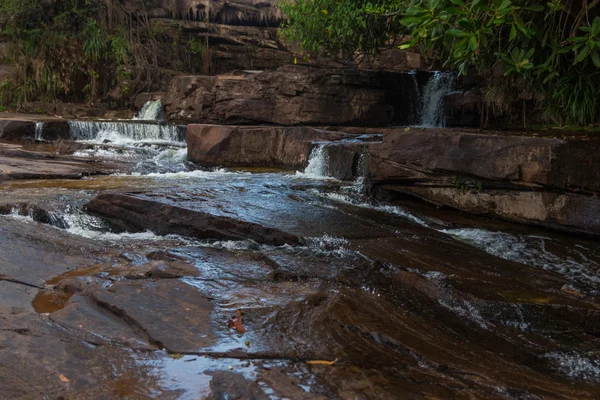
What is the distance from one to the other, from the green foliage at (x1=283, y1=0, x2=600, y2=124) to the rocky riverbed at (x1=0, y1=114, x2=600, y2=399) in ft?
5.92

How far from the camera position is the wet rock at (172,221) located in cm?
591

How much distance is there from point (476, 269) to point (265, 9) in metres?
17.3

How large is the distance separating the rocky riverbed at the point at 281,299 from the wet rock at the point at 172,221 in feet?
0.06

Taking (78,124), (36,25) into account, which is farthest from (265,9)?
(78,124)

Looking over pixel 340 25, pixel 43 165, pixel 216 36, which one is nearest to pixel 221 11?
pixel 216 36

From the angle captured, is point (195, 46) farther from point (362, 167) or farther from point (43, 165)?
point (362, 167)

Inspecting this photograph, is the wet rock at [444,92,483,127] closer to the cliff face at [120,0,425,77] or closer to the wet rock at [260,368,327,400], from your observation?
the cliff face at [120,0,425,77]

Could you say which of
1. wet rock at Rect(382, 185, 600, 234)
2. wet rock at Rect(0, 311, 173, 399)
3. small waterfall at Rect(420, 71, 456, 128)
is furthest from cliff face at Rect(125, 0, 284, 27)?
wet rock at Rect(0, 311, 173, 399)

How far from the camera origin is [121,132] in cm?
1335

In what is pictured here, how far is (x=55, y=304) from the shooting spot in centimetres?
379

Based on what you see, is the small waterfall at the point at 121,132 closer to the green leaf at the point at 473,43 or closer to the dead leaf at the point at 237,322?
the green leaf at the point at 473,43

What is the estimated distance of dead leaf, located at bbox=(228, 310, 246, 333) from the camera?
3.49m

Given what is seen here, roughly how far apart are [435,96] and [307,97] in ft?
11.4

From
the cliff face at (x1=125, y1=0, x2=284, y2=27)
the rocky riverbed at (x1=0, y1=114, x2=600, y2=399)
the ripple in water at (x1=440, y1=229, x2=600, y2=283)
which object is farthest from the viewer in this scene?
the cliff face at (x1=125, y1=0, x2=284, y2=27)
